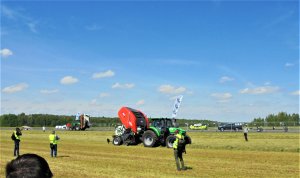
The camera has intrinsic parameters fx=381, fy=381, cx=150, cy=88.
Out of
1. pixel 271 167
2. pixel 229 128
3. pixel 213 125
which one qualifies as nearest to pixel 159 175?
pixel 271 167

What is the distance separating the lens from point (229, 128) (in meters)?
64.6

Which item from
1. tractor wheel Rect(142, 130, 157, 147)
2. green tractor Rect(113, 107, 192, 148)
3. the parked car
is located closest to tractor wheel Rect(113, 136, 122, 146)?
green tractor Rect(113, 107, 192, 148)

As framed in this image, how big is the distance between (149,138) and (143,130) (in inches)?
86.4

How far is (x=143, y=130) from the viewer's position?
99.9 feet

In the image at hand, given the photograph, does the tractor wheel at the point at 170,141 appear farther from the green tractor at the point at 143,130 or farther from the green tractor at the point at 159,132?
the green tractor at the point at 159,132

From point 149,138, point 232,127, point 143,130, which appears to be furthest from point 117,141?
point 232,127

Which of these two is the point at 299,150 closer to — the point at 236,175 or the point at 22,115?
the point at 236,175

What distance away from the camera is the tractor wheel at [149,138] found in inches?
1097

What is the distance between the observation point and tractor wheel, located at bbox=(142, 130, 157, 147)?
27.9 m

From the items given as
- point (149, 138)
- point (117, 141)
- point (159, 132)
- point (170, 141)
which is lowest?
point (117, 141)

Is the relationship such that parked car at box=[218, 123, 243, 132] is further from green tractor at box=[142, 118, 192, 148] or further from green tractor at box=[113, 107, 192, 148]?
green tractor at box=[142, 118, 192, 148]

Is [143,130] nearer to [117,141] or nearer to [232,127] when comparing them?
[117,141]

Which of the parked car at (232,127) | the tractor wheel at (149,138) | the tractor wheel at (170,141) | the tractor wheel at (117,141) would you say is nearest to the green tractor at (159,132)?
the tractor wheel at (149,138)

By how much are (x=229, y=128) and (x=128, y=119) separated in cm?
3743
